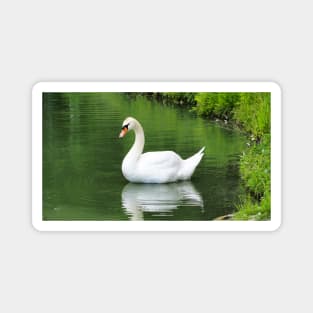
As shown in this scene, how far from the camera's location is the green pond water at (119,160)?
10898 mm

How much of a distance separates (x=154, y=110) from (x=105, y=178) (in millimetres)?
566

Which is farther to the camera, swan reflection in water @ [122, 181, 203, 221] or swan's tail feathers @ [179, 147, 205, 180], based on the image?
swan's tail feathers @ [179, 147, 205, 180]

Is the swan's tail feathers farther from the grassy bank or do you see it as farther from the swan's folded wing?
the grassy bank

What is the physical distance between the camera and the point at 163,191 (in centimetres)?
1123

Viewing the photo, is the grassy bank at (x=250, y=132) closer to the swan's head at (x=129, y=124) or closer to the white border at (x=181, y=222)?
the white border at (x=181, y=222)

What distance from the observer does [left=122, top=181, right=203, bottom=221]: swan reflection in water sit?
10.9 metres

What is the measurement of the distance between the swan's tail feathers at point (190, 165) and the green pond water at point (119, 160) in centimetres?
4

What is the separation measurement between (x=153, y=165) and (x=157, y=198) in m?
0.32
